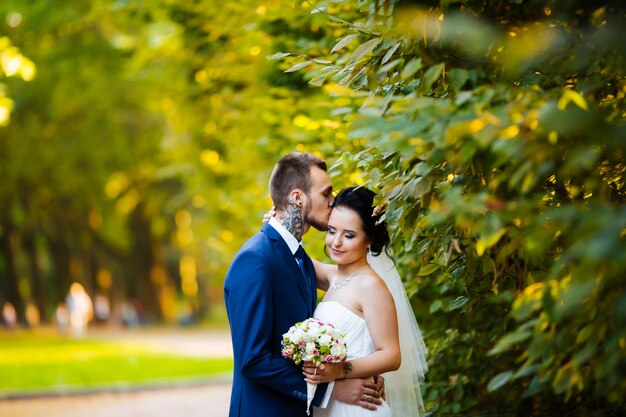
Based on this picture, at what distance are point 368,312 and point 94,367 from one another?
1560cm

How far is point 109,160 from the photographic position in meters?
30.4

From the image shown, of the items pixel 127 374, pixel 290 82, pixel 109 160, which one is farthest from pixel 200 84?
pixel 109 160

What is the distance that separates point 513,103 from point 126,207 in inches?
1201

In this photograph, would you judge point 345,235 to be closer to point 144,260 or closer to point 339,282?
point 339,282

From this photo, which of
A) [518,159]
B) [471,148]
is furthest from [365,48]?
[518,159]

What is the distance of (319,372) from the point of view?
4.10 metres

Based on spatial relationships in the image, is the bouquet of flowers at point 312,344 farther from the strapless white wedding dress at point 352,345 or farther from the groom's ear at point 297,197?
the groom's ear at point 297,197

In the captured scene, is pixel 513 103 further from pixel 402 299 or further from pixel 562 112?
pixel 402 299

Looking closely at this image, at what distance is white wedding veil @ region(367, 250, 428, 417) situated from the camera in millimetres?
4680

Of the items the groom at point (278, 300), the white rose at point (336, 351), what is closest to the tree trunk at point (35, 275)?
the groom at point (278, 300)

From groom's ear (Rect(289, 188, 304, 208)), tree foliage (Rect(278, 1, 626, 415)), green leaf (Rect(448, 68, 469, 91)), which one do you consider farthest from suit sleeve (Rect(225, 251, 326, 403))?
green leaf (Rect(448, 68, 469, 91))

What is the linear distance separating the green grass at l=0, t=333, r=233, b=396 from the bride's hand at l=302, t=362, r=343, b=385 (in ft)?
37.5

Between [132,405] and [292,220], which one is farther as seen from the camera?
[132,405]

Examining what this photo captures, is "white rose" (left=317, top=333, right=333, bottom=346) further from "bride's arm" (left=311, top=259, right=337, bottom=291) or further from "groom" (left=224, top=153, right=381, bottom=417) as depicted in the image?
"bride's arm" (left=311, top=259, right=337, bottom=291)
